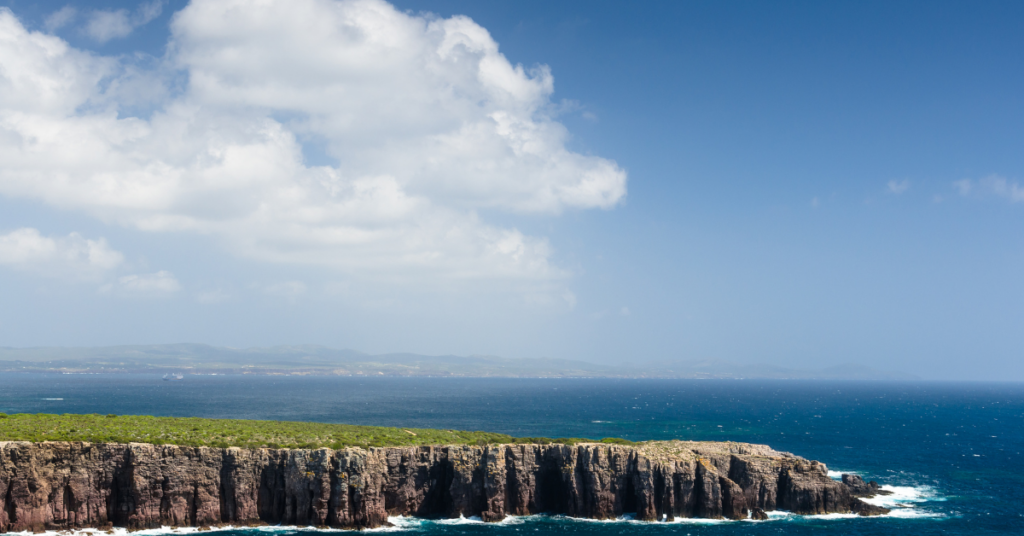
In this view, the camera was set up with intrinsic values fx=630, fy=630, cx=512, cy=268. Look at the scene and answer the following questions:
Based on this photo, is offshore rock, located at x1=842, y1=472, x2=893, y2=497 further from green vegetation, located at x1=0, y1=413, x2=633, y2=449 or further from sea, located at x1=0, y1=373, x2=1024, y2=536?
green vegetation, located at x1=0, y1=413, x2=633, y2=449

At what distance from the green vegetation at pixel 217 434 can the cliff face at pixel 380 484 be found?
93.5 inches

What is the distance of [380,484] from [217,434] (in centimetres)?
2020

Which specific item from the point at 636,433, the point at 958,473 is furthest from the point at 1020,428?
the point at 636,433

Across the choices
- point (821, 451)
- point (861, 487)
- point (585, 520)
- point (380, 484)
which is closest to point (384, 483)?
point (380, 484)

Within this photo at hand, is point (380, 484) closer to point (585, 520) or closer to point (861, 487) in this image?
point (585, 520)

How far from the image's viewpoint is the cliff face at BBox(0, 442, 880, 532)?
200 ft

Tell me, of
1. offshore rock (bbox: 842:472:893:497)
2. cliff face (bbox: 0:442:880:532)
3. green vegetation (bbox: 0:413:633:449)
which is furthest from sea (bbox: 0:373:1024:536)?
green vegetation (bbox: 0:413:633:449)

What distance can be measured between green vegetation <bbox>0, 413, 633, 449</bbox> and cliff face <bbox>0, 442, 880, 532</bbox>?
2.37 metres

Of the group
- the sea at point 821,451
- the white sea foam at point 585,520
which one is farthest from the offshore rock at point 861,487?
the sea at point 821,451

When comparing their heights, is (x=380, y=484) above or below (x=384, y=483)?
above

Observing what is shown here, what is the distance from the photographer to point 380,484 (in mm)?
67688

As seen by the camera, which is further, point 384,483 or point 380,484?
point 384,483

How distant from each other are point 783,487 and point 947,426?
13366 cm

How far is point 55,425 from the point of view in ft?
231
